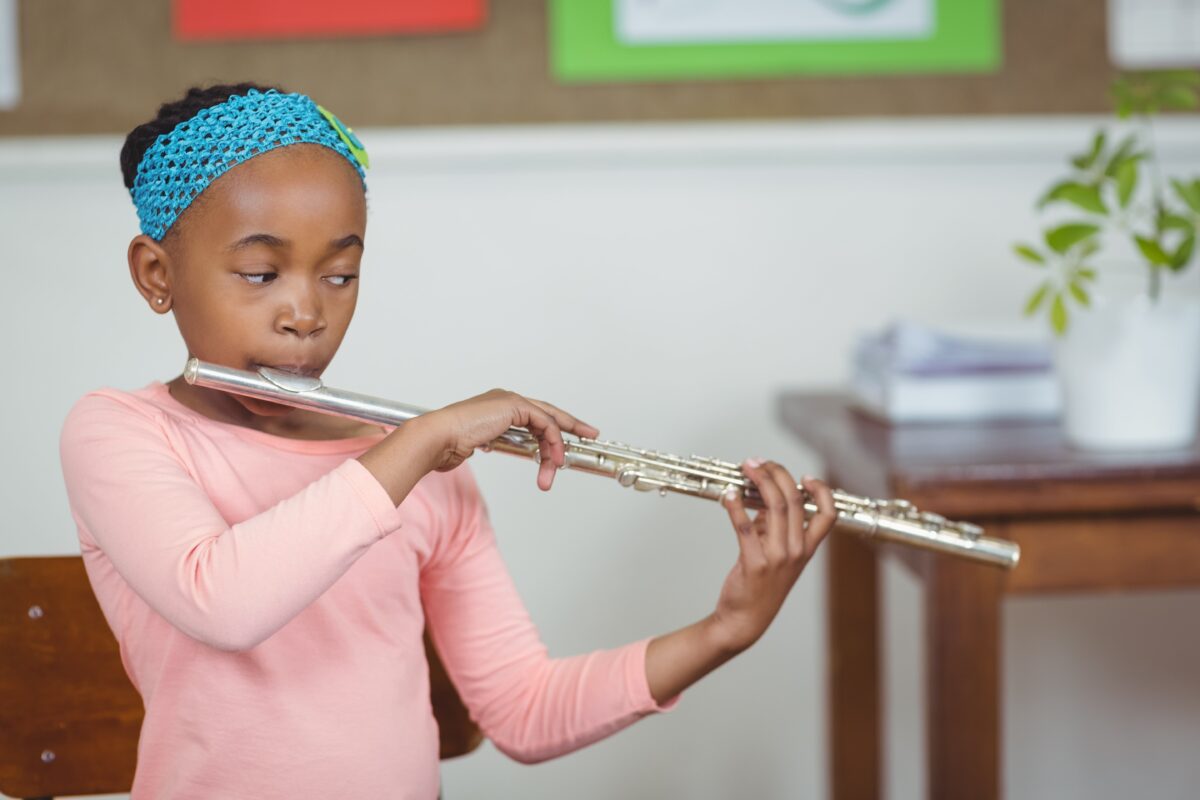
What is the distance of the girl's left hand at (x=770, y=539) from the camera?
2.37 ft

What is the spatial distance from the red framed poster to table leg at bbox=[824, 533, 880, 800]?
696 millimetres

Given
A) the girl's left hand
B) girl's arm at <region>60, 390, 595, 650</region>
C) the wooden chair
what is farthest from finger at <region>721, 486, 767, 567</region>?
the wooden chair

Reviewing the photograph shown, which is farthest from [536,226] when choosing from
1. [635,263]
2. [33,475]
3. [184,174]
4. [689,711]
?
[184,174]

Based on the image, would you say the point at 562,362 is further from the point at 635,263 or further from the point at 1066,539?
the point at 1066,539

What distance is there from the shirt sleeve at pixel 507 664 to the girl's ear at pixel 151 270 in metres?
0.21

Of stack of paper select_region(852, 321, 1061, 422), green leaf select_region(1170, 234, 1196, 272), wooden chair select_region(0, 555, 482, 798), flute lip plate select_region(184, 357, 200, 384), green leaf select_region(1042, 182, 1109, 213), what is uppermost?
green leaf select_region(1042, 182, 1109, 213)

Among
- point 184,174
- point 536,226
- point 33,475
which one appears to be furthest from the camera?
point 536,226

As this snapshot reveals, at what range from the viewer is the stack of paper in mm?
1178

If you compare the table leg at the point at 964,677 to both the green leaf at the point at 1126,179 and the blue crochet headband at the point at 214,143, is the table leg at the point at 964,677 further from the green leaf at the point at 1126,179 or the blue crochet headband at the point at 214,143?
the blue crochet headband at the point at 214,143

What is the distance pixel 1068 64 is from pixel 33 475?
117cm

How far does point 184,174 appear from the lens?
0.66m

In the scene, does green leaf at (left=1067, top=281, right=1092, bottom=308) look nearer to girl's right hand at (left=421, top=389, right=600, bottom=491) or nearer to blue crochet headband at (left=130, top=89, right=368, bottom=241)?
girl's right hand at (left=421, top=389, right=600, bottom=491)

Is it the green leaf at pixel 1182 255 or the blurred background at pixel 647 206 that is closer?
the green leaf at pixel 1182 255

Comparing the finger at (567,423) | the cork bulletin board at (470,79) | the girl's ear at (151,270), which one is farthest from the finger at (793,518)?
the cork bulletin board at (470,79)
